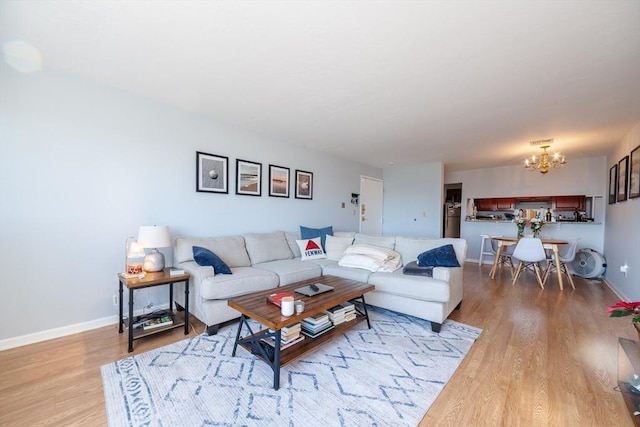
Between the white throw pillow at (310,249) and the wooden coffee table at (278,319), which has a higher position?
the white throw pillow at (310,249)

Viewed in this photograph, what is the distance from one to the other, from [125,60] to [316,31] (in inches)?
61.0

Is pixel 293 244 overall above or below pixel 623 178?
Answer: below

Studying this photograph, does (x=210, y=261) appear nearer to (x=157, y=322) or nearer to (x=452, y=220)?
(x=157, y=322)

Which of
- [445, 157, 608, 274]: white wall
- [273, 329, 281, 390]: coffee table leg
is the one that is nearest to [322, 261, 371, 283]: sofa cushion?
[273, 329, 281, 390]: coffee table leg

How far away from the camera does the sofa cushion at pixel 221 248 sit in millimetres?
2783

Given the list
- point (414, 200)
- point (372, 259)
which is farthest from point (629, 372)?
point (414, 200)

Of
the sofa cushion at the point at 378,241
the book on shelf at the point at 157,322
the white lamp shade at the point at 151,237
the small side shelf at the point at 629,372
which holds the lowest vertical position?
the book on shelf at the point at 157,322

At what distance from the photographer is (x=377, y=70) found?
210 centimetres

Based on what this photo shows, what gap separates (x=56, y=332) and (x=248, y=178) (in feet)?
8.04

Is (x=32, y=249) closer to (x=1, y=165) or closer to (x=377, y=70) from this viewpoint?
(x=1, y=165)

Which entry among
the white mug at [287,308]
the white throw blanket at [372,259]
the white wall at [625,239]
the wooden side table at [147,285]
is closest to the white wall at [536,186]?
the white wall at [625,239]

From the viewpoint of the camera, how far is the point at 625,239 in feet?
11.5

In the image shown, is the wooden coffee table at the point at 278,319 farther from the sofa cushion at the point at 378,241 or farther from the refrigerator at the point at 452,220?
the refrigerator at the point at 452,220

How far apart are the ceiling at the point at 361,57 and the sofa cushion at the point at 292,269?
180 centimetres
